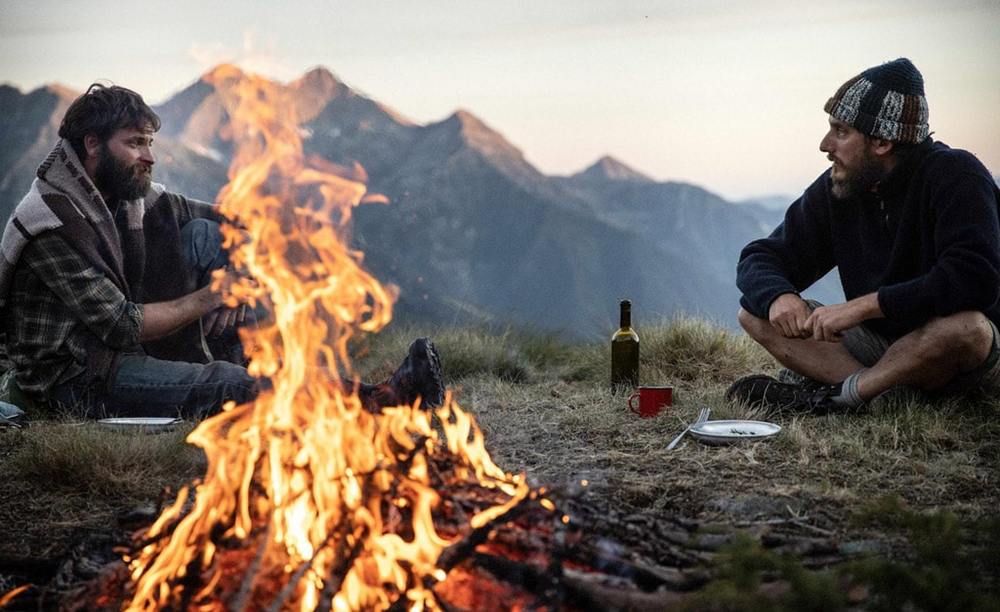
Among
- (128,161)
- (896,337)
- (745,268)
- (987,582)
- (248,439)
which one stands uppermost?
(128,161)

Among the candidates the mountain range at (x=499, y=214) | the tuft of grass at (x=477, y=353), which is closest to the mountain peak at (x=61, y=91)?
the mountain range at (x=499, y=214)

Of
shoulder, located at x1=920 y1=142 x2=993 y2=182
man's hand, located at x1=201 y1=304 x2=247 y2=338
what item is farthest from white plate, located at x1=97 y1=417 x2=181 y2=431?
shoulder, located at x1=920 y1=142 x2=993 y2=182

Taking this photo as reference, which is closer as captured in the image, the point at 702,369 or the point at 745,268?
the point at 745,268

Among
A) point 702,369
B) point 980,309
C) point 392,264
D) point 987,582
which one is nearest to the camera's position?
point 987,582

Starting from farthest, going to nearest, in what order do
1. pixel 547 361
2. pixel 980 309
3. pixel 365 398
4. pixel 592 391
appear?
pixel 547 361, pixel 592 391, pixel 365 398, pixel 980 309

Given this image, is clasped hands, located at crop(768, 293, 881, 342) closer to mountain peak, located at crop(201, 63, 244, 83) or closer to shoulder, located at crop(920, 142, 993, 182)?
shoulder, located at crop(920, 142, 993, 182)

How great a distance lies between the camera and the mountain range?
5006cm

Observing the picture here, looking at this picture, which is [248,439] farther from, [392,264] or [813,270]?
[392,264]

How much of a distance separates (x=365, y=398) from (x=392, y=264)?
4786 cm

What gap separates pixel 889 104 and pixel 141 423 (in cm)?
401

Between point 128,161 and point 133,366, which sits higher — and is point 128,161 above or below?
above

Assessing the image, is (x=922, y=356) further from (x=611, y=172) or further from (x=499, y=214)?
(x=611, y=172)

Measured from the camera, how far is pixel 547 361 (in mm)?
7180

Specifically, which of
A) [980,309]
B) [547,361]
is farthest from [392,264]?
[980,309]
